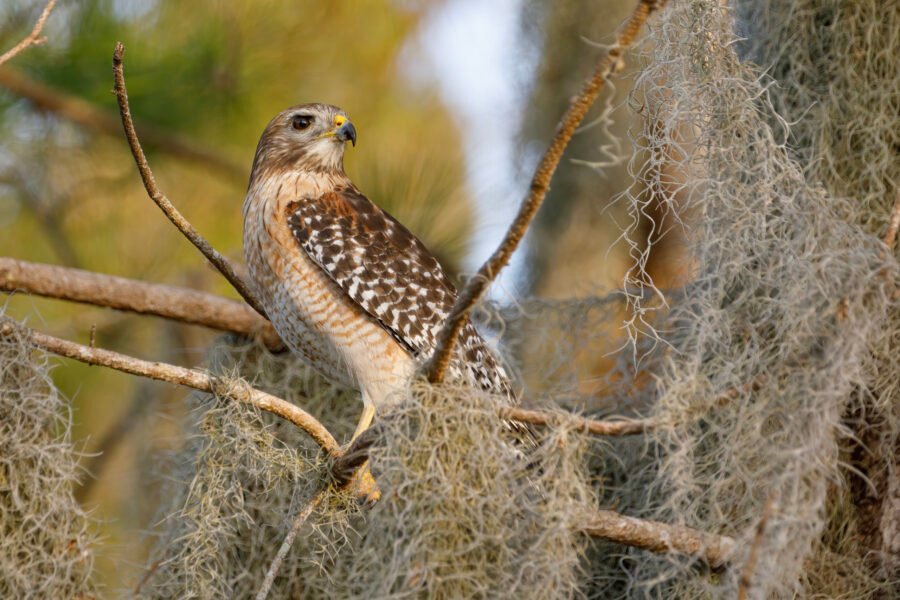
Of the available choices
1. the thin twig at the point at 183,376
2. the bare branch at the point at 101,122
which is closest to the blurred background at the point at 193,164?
the bare branch at the point at 101,122

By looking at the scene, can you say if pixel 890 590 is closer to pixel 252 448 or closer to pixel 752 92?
pixel 752 92

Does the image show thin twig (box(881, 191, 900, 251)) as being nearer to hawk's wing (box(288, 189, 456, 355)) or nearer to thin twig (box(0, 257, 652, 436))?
hawk's wing (box(288, 189, 456, 355))

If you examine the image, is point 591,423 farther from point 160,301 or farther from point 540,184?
point 160,301

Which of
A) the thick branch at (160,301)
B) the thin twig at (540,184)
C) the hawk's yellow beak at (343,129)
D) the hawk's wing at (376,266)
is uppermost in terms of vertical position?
the thin twig at (540,184)

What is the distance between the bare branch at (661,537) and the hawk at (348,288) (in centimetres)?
92

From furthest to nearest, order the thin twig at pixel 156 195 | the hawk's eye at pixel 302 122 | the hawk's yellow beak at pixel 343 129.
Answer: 1. the hawk's eye at pixel 302 122
2. the hawk's yellow beak at pixel 343 129
3. the thin twig at pixel 156 195

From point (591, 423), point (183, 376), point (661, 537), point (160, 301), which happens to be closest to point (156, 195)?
point (183, 376)

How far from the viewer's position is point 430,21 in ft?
27.0

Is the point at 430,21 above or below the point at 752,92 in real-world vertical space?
below

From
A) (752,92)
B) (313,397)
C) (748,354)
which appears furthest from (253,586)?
(752,92)

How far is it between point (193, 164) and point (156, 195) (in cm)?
269

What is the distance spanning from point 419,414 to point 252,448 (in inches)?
25.4

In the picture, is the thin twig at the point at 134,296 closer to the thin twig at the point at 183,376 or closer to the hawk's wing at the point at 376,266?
the hawk's wing at the point at 376,266

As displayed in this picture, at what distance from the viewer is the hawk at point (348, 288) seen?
3822 millimetres
